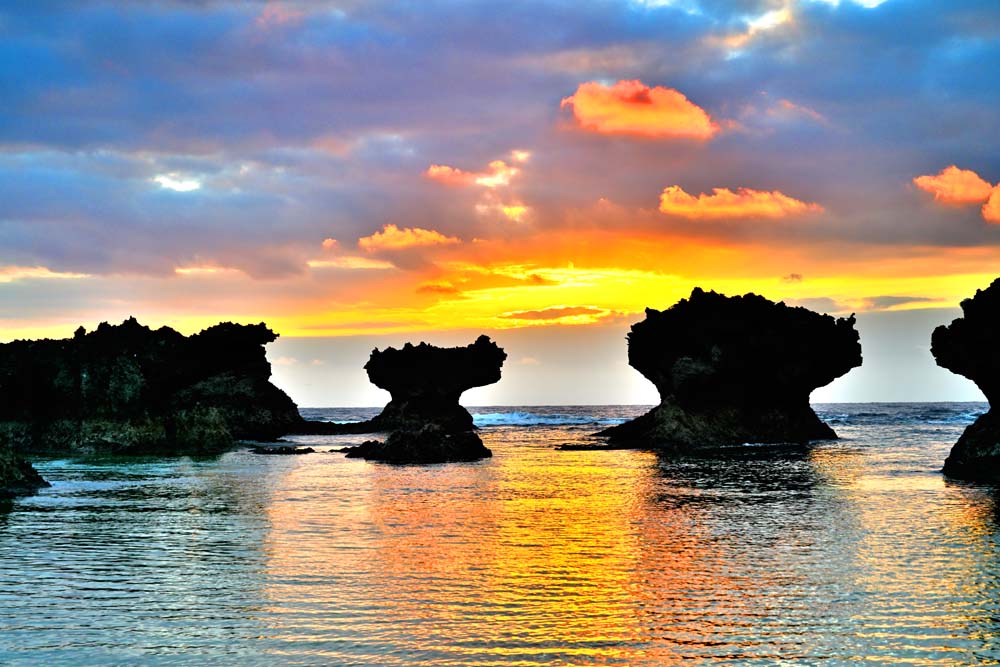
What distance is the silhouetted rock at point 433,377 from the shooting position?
104062 millimetres

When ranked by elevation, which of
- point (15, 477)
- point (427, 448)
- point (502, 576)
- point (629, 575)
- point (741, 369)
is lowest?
point (629, 575)

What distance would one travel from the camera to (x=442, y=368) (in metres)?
104

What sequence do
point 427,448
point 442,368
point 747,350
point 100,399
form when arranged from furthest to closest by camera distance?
point 442,368
point 747,350
point 100,399
point 427,448

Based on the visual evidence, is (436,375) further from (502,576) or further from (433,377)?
(502,576)

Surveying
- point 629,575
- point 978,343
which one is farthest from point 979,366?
point 629,575

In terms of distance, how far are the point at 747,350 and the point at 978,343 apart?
31.3 m

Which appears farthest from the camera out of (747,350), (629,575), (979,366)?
(747,350)

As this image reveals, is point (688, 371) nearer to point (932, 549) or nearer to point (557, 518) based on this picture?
point (557, 518)

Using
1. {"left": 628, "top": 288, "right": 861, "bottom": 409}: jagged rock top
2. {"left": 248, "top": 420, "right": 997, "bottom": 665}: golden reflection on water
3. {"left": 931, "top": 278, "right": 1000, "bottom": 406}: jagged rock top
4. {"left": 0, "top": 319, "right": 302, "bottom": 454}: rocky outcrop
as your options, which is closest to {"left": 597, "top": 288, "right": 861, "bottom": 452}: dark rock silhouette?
{"left": 628, "top": 288, "right": 861, "bottom": 409}: jagged rock top

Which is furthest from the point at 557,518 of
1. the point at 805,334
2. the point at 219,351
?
the point at 219,351

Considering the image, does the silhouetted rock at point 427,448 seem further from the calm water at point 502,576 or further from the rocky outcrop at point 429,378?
the rocky outcrop at point 429,378

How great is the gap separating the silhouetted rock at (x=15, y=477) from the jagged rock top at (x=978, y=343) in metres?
40.0

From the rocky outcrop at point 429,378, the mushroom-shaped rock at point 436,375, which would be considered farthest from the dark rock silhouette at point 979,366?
the mushroom-shaped rock at point 436,375

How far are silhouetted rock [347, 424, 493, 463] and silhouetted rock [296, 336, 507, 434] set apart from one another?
44974mm
